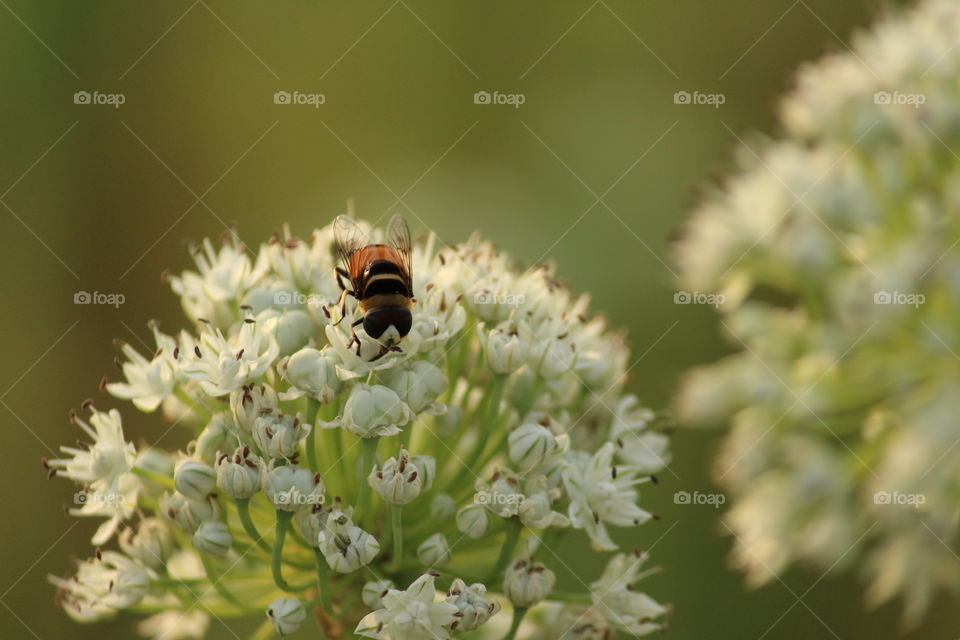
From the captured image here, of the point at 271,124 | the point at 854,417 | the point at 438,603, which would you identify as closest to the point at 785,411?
the point at 854,417

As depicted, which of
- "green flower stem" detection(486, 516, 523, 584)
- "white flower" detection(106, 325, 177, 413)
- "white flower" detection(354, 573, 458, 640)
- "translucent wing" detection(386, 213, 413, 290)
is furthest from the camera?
"translucent wing" detection(386, 213, 413, 290)

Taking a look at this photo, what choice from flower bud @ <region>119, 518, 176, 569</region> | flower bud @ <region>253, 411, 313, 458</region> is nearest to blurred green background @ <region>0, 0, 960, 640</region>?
flower bud @ <region>119, 518, 176, 569</region>

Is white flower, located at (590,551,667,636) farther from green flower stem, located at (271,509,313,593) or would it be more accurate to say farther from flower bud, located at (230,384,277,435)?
flower bud, located at (230,384,277,435)

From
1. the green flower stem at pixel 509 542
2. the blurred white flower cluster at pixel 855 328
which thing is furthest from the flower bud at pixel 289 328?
the blurred white flower cluster at pixel 855 328

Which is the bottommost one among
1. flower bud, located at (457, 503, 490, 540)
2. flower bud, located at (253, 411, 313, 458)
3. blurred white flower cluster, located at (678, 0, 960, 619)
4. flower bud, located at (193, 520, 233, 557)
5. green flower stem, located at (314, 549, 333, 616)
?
flower bud, located at (193, 520, 233, 557)

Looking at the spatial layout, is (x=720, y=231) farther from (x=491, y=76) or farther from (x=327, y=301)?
(x=491, y=76)

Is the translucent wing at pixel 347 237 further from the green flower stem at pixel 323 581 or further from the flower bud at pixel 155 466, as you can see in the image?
the green flower stem at pixel 323 581
